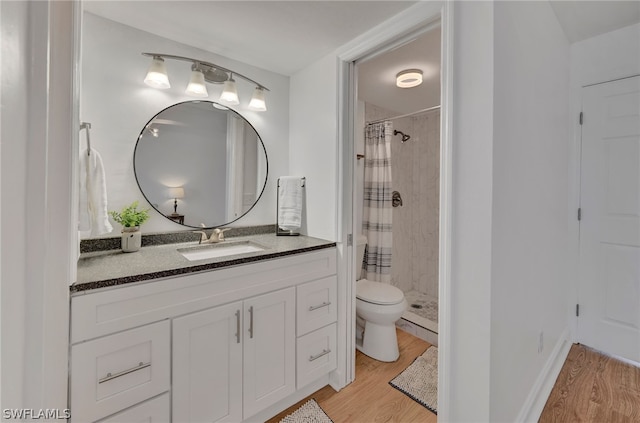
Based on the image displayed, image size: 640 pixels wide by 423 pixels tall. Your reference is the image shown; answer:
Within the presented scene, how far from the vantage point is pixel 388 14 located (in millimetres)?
1441

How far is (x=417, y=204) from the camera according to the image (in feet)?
11.0

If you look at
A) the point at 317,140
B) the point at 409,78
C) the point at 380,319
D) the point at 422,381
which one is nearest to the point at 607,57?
the point at 409,78

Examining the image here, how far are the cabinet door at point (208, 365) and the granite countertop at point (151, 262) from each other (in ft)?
0.73

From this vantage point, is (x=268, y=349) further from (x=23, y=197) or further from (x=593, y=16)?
(x=593, y=16)

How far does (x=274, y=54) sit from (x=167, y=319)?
5.64 ft

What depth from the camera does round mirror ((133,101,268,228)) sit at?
5.56 ft

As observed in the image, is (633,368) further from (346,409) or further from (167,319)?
(167,319)

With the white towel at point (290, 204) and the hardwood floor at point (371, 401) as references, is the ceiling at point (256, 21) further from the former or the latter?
the hardwood floor at point (371, 401)

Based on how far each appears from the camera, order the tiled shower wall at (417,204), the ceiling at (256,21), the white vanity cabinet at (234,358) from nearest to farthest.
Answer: the white vanity cabinet at (234,358) → the ceiling at (256,21) → the tiled shower wall at (417,204)

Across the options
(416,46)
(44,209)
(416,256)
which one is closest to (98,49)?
(44,209)

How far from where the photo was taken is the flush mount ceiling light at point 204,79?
63.6 inches

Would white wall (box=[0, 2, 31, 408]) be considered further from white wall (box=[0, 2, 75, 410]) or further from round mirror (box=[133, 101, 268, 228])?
round mirror (box=[133, 101, 268, 228])

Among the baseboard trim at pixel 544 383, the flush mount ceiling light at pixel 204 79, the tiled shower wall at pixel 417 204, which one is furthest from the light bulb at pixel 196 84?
the baseboard trim at pixel 544 383

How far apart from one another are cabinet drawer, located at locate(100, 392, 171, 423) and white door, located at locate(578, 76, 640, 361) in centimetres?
288
